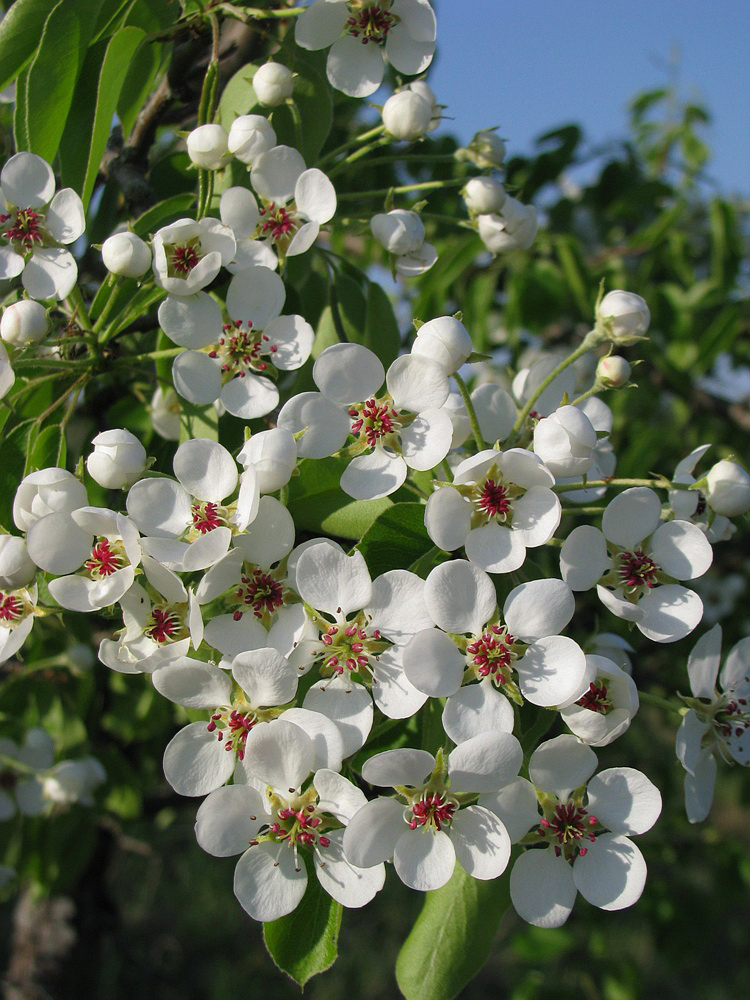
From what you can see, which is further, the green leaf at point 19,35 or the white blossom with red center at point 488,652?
the green leaf at point 19,35

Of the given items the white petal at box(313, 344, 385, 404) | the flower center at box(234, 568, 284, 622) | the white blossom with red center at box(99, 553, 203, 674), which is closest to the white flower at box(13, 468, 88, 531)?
the white blossom with red center at box(99, 553, 203, 674)

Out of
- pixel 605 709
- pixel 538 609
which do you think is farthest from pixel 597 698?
pixel 538 609

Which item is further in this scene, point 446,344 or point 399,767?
point 446,344

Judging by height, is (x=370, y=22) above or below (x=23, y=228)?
above

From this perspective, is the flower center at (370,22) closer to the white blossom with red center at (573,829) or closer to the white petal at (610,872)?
the white blossom with red center at (573,829)

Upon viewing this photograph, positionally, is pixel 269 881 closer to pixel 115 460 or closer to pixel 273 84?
pixel 115 460

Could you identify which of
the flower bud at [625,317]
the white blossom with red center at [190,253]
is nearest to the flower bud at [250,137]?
the white blossom with red center at [190,253]
